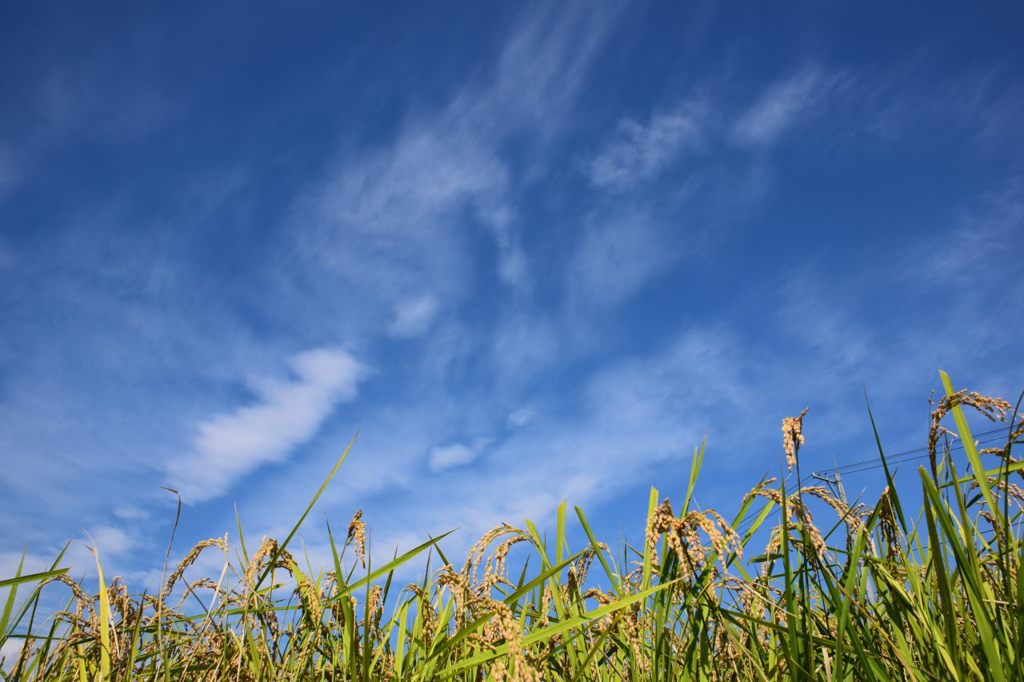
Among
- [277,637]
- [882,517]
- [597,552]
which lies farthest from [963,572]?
[277,637]

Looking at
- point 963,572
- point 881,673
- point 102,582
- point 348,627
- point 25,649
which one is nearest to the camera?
point 963,572

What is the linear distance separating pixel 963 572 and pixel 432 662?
1.68 metres

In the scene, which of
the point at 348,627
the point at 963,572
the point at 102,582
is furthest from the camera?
the point at 102,582

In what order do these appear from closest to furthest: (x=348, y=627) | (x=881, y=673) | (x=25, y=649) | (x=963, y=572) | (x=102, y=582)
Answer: (x=963, y=572) → (x=881, y=673) → (x=348, y=627) → (x=102, y=582) → (x=25, y=649)

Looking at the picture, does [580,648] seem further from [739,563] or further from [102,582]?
[102,582]

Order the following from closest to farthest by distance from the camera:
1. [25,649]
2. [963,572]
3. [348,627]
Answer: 1. [963,572]
2. [348,627]
3. [25,649]

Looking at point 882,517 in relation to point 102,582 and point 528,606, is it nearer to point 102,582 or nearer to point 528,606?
point 528,606

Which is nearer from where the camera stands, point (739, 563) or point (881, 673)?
point (881, 673)

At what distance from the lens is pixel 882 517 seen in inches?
86.7

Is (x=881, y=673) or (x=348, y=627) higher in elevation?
(x=348, y=627)

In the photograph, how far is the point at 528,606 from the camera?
9.69 ft

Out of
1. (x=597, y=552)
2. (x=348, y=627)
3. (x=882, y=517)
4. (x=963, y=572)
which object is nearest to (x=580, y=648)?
(x=597, y=552)

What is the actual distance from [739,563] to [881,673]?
636 mm

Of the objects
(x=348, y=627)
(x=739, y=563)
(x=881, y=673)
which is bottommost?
(x=881, y=673)
